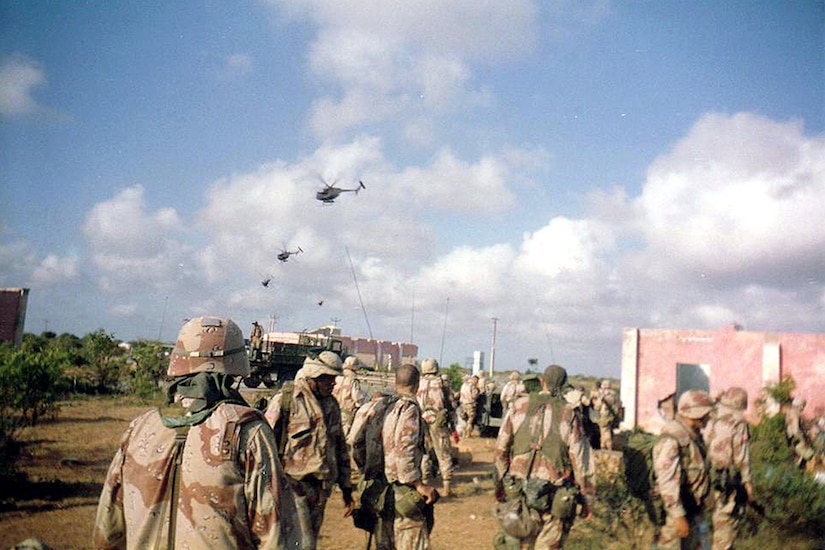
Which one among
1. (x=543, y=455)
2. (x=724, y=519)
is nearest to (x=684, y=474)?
(x=543, y=455)

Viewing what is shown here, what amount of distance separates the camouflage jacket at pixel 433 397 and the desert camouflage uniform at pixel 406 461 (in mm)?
5803

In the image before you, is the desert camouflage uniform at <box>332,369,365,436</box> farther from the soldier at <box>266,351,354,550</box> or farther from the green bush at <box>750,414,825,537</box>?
the green bush at <box>750,414,825,537</box>

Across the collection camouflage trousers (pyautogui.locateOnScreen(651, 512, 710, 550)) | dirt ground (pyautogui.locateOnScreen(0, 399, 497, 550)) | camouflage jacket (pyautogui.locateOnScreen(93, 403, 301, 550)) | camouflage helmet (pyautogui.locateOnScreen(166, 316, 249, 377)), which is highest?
camouflage helmet (pyautogui.locateOnScreen(166, 316, 249, 377))

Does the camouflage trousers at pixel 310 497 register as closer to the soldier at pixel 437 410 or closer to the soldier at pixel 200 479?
the soldier at pixel 200 479

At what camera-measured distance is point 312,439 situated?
4746 millimetres

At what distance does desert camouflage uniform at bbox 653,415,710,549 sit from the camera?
4629mm

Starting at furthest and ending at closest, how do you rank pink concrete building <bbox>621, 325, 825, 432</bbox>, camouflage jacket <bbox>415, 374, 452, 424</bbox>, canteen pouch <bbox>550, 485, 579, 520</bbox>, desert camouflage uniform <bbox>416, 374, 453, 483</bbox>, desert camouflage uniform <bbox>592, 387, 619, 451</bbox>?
1. pink concrete building <bbox>621, 325, 825, 432</bbox>
2. desert camouflage uniform <bbox>592, 387, 619, 451</bbox>
3. camouflage jacket <bbox>415, 374, 452, 424</bbox>
4. desert camouflage uniform <bbox>416, 374, 453, 483</bbox>
5. canteen pouch <bbox>550, 485, 579, 520</bbox>

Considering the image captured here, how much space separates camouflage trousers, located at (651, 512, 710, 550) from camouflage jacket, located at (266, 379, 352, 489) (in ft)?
8.54

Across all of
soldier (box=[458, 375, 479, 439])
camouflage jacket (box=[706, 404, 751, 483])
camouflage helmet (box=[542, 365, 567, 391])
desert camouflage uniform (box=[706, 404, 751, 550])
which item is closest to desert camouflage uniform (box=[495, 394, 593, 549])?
camouflage helmet (box=[542, 365, 567, 391])

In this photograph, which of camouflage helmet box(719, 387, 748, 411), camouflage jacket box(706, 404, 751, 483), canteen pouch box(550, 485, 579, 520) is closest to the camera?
canteen pouch box(550, 485, 579, 520)

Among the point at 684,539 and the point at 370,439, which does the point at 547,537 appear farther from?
the point at 370,439

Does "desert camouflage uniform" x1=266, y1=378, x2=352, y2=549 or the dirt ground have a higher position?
"desert camouflage uniform" x1=266, y1=378, x2=352, y2=549

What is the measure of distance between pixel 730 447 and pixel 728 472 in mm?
257

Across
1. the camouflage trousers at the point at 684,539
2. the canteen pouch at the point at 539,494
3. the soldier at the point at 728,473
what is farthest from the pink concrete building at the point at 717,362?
the canteen pouch at the point at 539,494
